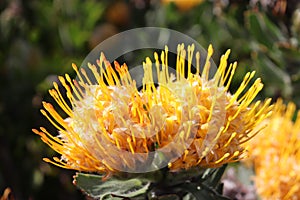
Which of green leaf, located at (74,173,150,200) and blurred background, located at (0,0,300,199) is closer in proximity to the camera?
green leaf, located at (74,173,150,200)

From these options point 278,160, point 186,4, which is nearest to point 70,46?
point 186,4

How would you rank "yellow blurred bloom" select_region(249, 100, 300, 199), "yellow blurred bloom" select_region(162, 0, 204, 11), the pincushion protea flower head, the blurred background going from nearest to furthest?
the pincushion protea flower head, "yellow blurred bloom" select_region(249, 100, 300, 199), the blurred background, "yellow blurred bloom" select_region(162, 0, 204, 11)

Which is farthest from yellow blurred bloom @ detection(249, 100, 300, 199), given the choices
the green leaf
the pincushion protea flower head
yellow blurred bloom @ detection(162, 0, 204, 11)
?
yellow blurred bloom @ detection(162, 0, 204, 11)

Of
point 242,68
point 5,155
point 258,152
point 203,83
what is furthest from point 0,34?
point 203,83

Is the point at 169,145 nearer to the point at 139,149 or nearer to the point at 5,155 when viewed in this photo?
the point at 139,149

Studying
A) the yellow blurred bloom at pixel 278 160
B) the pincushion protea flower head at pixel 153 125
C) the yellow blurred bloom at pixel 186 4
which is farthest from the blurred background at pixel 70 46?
the pincushion protea flower head at pixel 153 125

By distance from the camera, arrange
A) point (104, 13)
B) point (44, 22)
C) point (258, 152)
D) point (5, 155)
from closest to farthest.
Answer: point (258, 152), point (5, 155), point (44, 22), point (104, 13)

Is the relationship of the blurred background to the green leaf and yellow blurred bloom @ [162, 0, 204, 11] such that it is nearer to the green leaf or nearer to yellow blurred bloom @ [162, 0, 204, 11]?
yellow blurred bloom @ [162, 0, 204, 11]
